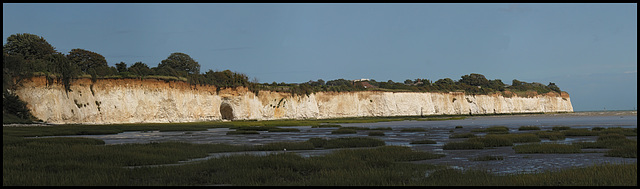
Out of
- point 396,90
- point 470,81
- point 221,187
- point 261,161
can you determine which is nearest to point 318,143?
point 261,161

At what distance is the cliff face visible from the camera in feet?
189

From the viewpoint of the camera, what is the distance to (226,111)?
8738cm

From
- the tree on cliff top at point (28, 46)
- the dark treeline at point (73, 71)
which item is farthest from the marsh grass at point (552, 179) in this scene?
the tree on cliff top at point (28, 46)

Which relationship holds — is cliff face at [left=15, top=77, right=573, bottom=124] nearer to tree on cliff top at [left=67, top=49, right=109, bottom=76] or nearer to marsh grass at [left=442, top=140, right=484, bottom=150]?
tree on cliff top at [left=67, top=49, right=109, bottom=76]

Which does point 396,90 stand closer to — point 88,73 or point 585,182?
point 88,73

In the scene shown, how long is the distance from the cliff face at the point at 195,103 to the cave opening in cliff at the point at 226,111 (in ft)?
0.43

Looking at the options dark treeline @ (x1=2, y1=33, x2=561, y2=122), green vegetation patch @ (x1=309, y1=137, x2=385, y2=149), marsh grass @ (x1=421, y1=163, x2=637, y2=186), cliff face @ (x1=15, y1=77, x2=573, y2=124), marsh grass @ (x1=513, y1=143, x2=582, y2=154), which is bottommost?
green vegetation patch @ (x1=309, y1=137, x2=385, y2=149)

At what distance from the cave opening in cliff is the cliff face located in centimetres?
13

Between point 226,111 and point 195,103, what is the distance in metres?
11.2

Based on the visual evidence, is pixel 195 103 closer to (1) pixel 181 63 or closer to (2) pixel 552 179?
(1) pixel 181 63

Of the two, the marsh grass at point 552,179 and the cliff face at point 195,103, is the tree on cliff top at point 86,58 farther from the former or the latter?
the marsh grass at point 552,179

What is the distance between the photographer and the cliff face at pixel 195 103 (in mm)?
57594

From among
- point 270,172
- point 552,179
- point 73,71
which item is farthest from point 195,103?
point 552,179

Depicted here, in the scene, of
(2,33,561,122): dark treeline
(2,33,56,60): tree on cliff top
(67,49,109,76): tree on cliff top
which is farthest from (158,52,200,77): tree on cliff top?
(2,33,56,60): tree on cliff top
